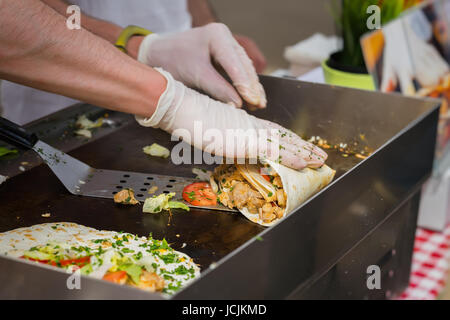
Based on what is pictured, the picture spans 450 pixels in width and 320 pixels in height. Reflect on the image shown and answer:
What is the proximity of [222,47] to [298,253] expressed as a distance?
727 millimetres

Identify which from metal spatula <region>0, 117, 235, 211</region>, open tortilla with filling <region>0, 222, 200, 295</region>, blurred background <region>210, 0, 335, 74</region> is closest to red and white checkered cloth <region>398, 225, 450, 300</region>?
metal spatula <region>0, 117, 235, 211</region>

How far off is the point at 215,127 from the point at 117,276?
506mm

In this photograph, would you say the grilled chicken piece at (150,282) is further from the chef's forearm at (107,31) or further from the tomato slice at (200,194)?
the chef's forearm at (107,31)

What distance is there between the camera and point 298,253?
1.14 metres

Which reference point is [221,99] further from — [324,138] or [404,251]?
[404,251]

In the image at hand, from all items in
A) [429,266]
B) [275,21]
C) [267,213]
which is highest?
[267,213]

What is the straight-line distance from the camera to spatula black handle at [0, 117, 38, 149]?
1.46 meters

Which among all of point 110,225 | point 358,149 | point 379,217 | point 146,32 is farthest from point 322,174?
point 146,32

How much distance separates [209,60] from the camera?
1.66m

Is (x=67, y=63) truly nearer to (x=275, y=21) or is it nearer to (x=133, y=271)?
(x=133, y=271)

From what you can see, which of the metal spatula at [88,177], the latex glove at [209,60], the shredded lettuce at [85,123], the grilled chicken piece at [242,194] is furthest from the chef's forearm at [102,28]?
the grilled chicken piece at [242,194]

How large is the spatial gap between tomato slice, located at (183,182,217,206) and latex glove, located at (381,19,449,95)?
0.84m

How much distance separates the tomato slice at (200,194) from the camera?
1513mm

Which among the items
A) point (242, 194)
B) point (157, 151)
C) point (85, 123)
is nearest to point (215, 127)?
point (242, 194)
